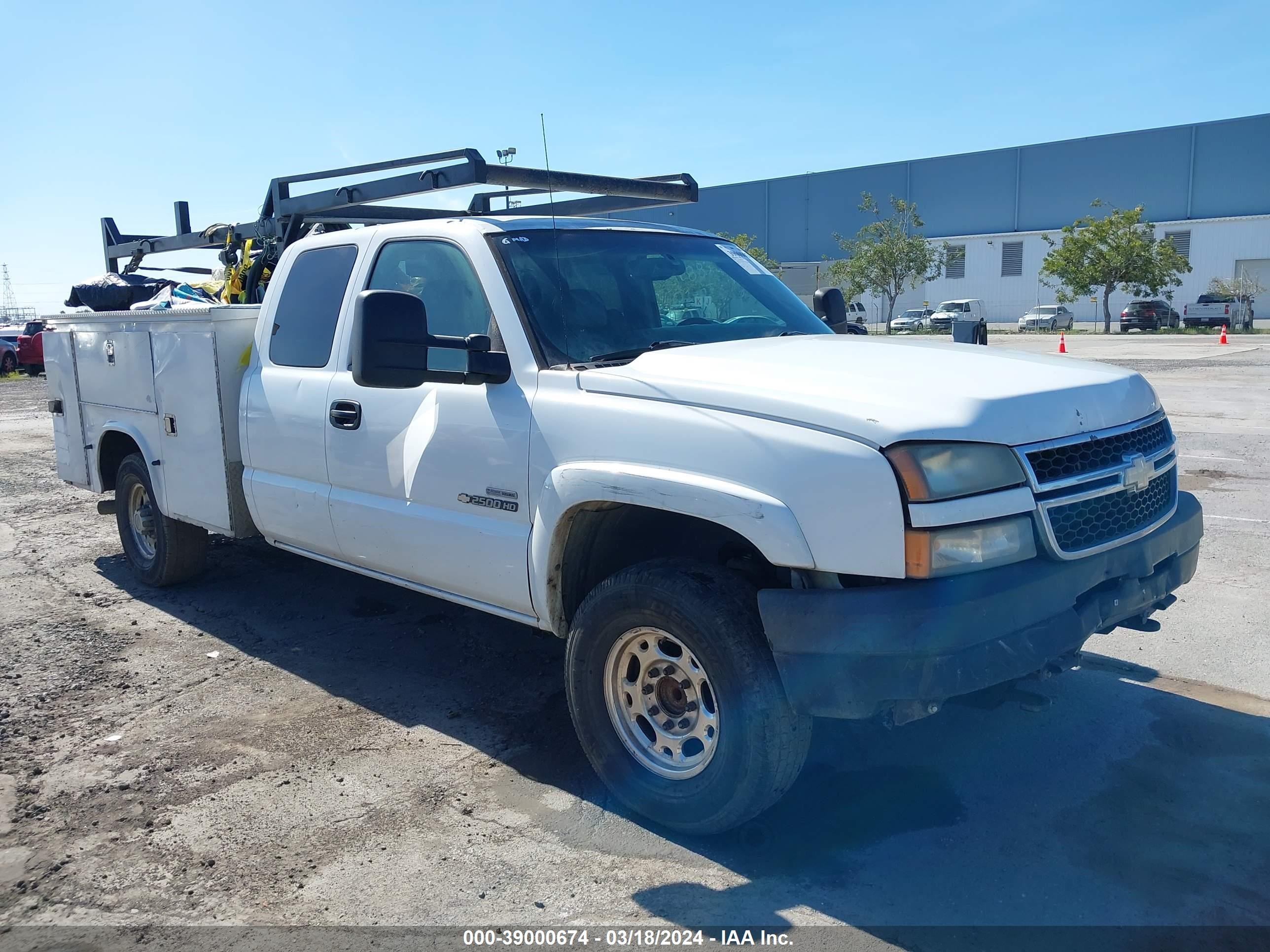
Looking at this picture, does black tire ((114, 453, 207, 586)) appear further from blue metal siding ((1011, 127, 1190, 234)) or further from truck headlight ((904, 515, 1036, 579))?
blue metal siding ((1011, 127, 1190, 234))

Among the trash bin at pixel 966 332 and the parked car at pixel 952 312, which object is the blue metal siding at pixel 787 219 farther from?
the trash bin at pixel 966 332

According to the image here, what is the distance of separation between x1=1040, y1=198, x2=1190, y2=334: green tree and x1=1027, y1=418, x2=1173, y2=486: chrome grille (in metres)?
49.0

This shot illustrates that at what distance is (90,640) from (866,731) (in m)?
4.23

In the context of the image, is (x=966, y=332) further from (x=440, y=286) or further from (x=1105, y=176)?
(x=1105, y=176)

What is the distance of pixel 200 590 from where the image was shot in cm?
662

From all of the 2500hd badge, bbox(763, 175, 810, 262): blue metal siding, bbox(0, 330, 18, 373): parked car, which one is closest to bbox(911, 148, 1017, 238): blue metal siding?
bbox(763, 175, 810, 262): blue metal siding

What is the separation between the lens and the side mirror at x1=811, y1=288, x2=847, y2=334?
18.5 ft

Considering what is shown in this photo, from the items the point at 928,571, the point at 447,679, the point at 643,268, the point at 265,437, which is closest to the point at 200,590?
the point at 265,437

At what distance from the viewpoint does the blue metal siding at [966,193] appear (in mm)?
61062

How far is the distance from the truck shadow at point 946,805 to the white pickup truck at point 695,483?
249 millimetres

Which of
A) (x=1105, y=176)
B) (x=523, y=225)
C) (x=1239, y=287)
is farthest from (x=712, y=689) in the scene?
(x=1105, y=176)

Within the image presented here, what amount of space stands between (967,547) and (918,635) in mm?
309

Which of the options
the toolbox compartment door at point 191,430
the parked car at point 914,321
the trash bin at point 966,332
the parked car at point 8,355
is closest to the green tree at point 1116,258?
the parked car at point 914,321

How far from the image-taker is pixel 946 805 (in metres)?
3.62
